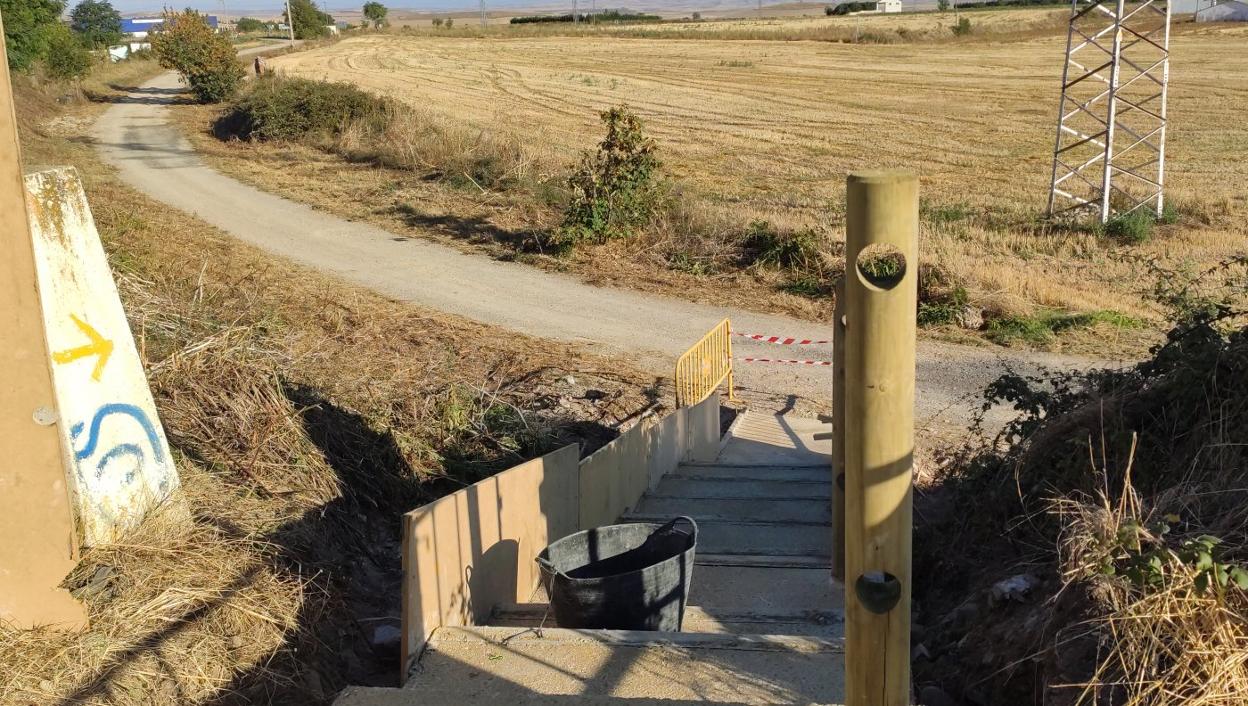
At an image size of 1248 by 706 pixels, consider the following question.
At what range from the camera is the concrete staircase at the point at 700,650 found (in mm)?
4559

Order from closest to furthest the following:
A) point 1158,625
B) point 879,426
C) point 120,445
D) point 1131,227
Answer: point 879,426
point 1158,625
point 120,445
point 1131,227

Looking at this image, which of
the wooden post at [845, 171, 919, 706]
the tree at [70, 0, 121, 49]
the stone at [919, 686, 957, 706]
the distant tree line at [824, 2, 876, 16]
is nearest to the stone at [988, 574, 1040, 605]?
the stone at [919, 686, 957, 706]

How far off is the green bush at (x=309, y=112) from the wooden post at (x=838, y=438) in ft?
75.7

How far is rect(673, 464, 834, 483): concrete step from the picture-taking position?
9656 mm

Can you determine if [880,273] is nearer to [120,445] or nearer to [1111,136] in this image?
[120,445]

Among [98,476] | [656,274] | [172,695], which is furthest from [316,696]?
[656,274]

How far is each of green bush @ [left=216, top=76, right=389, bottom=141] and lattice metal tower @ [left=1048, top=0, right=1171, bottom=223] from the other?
15691 millimetres

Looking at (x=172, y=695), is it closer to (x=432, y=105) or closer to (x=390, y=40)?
(x=432, y=105)

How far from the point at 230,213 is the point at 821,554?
51.7 ft

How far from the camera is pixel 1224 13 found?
5869cm

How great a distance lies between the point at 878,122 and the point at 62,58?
28.5 meters

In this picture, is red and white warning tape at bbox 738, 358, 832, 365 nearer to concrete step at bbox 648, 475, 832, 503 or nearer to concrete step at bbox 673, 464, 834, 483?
concrete step at bbox 673, 464, 834, 483

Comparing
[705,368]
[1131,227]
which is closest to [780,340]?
[705,368]

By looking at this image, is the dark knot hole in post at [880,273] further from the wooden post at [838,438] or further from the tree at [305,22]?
the tree at [305,22]
